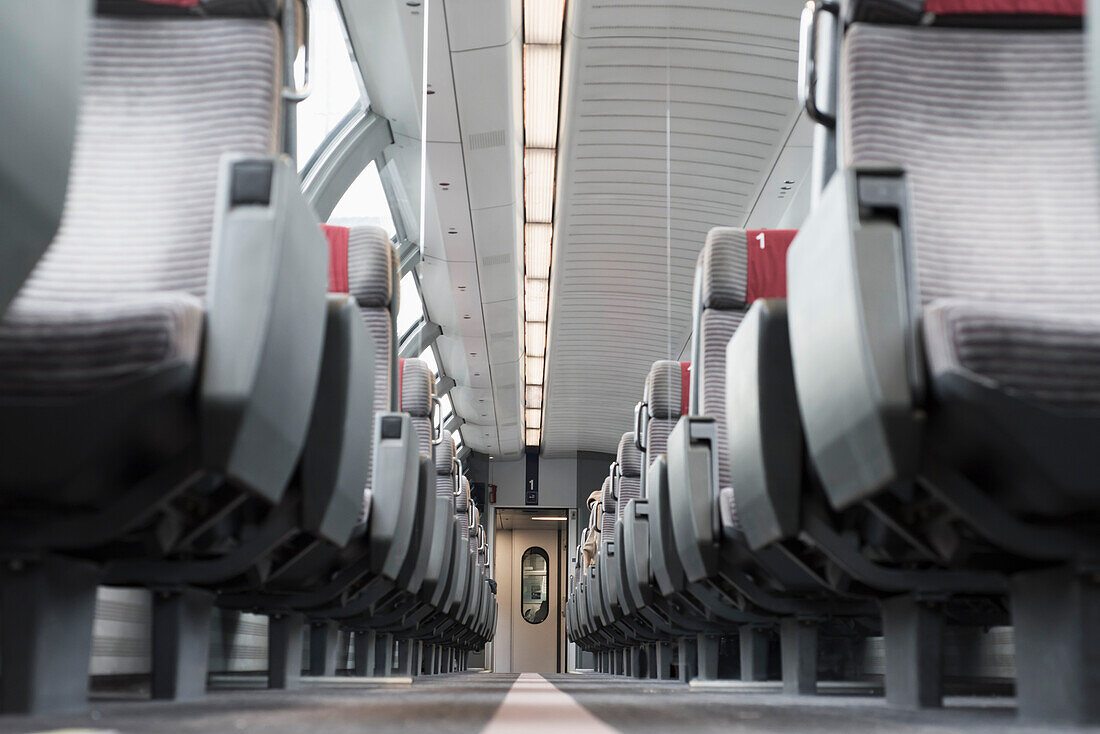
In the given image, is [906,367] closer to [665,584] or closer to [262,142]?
[262,142]

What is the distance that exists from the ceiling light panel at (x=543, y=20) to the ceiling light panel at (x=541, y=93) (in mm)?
145

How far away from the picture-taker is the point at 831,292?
2166 millimetres

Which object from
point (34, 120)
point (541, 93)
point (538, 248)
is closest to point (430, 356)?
point (538, 248)

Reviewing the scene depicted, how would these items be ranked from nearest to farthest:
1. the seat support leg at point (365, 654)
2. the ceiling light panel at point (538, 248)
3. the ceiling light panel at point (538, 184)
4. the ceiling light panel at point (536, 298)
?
1. the seat support leg at point (365, 654)
2. the ceiling light panel at point (538, 184)
3. the ceiling light panel at point (538, 248)
4. the ceiling light panel at point (536, 298)

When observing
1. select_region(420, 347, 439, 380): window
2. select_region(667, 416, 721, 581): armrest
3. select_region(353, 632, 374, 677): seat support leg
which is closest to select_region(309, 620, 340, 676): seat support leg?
select_region(353, 632, 374, 677): seat support leg

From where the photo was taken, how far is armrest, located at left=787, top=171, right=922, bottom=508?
2008 millimetres

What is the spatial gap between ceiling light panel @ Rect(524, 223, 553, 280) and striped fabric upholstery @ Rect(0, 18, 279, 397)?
42.5 ft

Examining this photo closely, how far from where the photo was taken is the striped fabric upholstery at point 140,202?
192cm

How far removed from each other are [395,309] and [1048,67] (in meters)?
2.92

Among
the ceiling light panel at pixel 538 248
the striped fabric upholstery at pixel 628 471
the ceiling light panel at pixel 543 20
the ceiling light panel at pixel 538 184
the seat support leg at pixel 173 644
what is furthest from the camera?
the ceiling light panel at pixel 538 248

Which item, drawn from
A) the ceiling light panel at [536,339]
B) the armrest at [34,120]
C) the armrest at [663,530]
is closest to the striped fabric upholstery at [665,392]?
the armrest at [663,530]

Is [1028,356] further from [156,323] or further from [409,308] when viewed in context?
[409,308]

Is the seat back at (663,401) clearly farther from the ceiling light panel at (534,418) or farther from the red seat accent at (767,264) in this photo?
the ceiling light panel at (534,418)

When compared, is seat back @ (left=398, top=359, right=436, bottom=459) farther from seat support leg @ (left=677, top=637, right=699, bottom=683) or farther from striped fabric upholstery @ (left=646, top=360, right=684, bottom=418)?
seat support leg @ (left=677, top=637, right=699, bottom=683)
